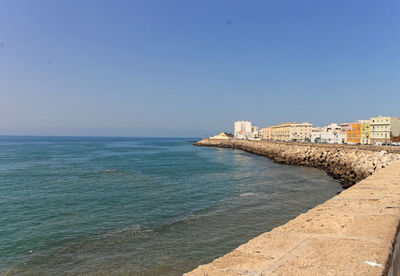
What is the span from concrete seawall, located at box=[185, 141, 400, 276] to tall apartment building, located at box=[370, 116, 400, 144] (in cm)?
6385

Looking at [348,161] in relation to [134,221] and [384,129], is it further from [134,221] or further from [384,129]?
[384,129]

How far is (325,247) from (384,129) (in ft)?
224

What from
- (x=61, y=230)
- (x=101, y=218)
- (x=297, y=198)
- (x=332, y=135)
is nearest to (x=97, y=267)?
(x=61, y=230)

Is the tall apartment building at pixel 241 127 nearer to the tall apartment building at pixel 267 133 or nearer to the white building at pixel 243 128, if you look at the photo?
the white building at pixel 243 128

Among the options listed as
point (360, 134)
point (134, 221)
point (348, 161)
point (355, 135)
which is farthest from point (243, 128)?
point (134, 221)

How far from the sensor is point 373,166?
19344 mm

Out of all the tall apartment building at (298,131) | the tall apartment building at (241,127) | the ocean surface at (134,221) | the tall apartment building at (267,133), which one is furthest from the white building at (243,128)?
the ocean surface at (134,221)

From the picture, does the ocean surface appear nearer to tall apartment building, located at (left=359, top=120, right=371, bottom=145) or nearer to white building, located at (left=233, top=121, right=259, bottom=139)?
tall apartment building, located at (left=359, top=120, right=371, bottom=145)

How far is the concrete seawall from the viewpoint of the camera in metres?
2.50

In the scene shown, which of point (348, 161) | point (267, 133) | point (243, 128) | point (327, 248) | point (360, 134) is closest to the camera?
point (327, 248)

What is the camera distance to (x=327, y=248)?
2994mm

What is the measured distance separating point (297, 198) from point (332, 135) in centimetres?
6932

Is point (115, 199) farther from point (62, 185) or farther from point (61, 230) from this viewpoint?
point (62, 185)

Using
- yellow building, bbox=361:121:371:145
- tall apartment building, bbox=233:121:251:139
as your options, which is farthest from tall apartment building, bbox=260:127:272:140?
yellow building, bbox=361:121:371:145
